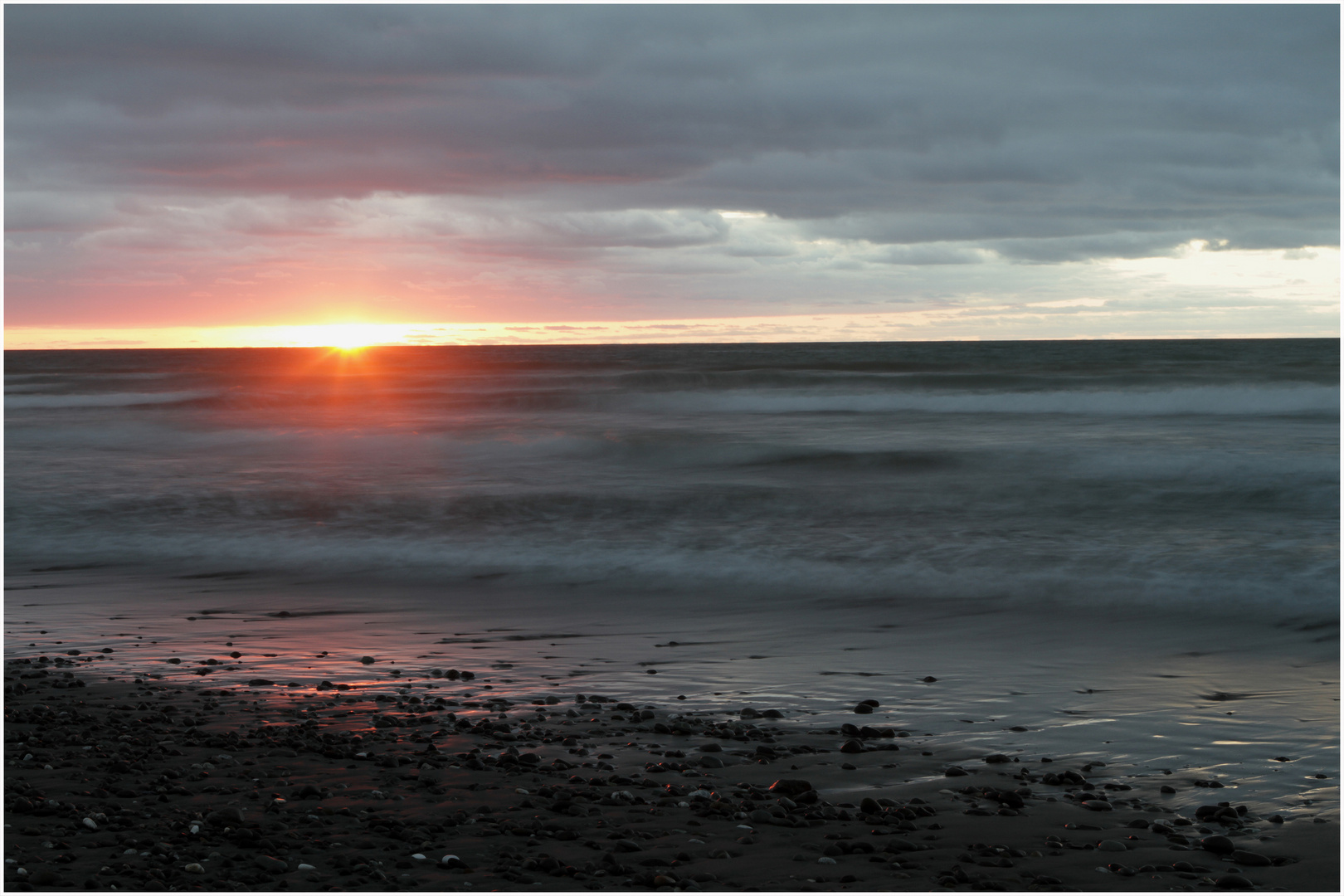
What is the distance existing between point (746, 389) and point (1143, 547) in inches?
1454

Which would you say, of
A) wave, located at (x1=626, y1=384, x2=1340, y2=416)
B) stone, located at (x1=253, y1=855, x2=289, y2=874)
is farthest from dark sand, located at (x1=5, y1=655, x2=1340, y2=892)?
wave, located at (x1=626, y1=384, x2=1340, y2=416)

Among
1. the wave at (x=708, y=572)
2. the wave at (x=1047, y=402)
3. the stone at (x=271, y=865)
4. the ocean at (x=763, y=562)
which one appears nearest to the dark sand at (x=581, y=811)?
the stone at (x=271, y=865)

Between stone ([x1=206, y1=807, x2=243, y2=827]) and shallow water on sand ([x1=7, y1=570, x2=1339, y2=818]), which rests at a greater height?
stone ([x1=206, y1=807, x2=243, y2=827])

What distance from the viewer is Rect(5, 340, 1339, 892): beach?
404cm

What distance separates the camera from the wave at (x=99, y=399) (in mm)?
42156

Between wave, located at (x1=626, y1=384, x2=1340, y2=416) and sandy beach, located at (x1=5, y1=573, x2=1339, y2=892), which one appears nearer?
sandy beach, located at (x1=5, y1=573, x2=1339, y2=892)

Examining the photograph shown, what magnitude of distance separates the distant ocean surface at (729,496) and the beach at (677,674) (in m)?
0.11

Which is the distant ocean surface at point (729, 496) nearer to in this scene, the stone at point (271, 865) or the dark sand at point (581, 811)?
the dark sand at point (581, 811)

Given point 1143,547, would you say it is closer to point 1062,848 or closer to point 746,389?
point 1062,848

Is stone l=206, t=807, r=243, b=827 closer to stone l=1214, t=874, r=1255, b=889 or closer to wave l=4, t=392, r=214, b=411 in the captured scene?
stone l=1214, t=874, r=1255, b=889

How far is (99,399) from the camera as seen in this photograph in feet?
150

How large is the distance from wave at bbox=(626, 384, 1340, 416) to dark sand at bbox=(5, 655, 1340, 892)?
94.8 feet

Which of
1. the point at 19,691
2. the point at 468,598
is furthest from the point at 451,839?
the point at 468,598

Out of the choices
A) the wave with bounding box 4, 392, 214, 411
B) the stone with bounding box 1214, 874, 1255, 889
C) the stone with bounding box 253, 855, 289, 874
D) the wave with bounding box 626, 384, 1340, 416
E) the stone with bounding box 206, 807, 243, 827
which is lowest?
the stone with bounding box 1214, 874, 1255, 889
